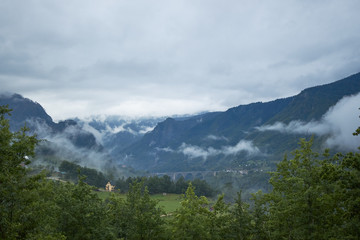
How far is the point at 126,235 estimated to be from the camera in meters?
35.3

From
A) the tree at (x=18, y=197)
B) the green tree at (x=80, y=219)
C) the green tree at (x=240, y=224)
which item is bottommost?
the green tree at (x=240, y=224)

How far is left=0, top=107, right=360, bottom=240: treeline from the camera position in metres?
21.8

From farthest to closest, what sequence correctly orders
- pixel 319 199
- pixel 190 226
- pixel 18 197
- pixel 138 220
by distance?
pixel 138 220, pixel 190 226, pixel 319 199, pixel 18 197

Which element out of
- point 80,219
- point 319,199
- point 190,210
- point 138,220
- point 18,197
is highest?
point 18,197

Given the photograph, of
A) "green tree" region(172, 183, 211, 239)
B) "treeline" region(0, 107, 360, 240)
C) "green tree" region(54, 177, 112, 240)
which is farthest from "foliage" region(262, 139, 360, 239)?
"green tree" region(54, 177, 112, 240)

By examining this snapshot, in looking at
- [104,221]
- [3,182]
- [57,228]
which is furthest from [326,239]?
[3,182]

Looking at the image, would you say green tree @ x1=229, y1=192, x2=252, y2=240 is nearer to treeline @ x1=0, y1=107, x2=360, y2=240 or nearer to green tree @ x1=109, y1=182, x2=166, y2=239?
treeline @ x1=0, y1=107, x2=360, y2=240

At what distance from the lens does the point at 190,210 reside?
34344 millimetres

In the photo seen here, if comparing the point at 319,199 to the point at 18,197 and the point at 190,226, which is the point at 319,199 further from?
the point at 18,197

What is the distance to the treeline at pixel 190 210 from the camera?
21.8m

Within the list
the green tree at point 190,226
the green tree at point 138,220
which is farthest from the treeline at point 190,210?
the green tree at point 190,226

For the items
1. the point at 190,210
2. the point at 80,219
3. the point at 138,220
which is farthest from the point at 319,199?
the point at 80,219

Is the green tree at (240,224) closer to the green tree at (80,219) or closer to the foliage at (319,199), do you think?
the foliage at (319,199)

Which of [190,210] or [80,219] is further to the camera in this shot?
[190,210]
